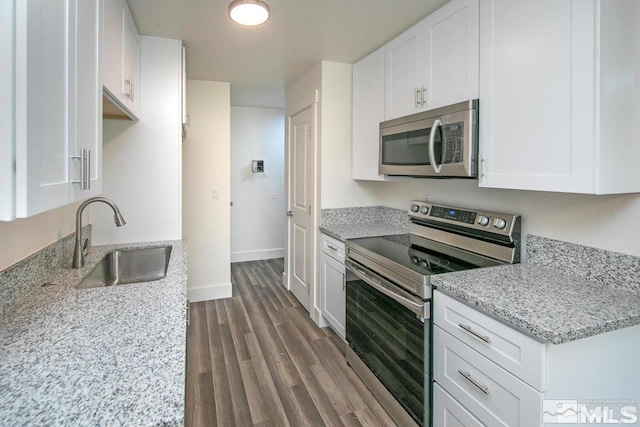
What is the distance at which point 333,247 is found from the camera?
276 cm

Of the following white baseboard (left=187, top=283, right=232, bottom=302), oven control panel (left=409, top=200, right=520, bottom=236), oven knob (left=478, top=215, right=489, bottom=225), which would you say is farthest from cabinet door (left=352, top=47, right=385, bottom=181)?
white baseboard (left=187, top=283, right=232, bottom=302)

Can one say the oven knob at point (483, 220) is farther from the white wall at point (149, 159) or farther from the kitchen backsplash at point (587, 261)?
the white wall at point (149, 159)

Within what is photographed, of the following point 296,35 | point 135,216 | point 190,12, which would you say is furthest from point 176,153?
point 296,35

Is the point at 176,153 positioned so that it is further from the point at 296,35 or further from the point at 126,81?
the point at 296,35

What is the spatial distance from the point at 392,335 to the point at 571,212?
107 centimetres

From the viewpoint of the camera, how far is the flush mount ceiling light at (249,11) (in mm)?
1781

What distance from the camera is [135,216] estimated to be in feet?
8.04

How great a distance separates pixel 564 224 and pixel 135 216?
8.52 feet

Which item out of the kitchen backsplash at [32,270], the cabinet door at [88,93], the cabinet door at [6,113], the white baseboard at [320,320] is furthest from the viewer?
the white baseboard at [320,320]

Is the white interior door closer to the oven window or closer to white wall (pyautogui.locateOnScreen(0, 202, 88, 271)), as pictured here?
the oven window

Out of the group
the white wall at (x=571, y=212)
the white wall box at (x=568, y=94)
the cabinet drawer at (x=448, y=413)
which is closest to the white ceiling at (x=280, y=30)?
the white wall box at (x=568, y=94)

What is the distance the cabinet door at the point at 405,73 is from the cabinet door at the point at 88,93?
1.67 m

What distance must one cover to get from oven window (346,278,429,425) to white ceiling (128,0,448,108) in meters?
1.67

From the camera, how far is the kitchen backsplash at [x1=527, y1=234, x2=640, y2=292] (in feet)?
4.55
